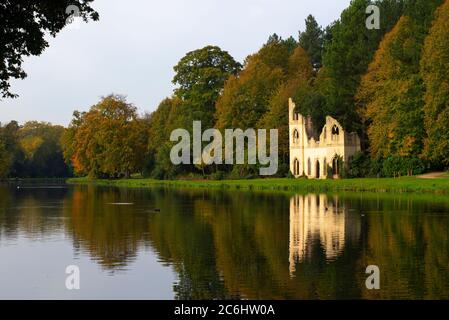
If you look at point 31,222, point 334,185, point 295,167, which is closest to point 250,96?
point 295,167

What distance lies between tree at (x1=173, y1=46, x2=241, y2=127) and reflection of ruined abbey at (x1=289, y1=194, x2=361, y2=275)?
5014 centimetres

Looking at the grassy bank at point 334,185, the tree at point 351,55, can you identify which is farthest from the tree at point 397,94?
the tree at point 351,55

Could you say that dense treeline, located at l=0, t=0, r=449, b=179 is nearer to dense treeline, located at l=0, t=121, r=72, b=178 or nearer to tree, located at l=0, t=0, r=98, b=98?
dense treeline, located at l=0, t=121, r=72, b=178

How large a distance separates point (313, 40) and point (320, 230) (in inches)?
2987

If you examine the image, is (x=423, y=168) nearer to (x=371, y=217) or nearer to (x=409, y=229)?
(x=371, y=217)

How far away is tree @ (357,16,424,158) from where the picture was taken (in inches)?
2337

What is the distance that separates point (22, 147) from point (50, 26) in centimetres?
12178

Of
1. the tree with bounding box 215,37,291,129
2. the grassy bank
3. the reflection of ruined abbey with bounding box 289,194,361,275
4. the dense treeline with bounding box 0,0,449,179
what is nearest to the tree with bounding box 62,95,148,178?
the dense treeline with bounding box 0,0,449,179

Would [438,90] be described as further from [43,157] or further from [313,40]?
[43,157]

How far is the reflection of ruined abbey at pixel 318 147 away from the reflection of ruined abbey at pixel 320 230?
92.9ft

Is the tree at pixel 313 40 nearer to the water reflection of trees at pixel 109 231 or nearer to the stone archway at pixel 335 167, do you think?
the stone archway at pixel 335 167

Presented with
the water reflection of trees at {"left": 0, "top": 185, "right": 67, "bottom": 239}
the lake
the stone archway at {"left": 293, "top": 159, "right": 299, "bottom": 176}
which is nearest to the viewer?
the lake

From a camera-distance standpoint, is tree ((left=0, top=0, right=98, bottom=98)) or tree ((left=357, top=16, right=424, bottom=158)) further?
tree ((left=357, top=16, right=424, bottom=158))

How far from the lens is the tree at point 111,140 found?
3883 inches
